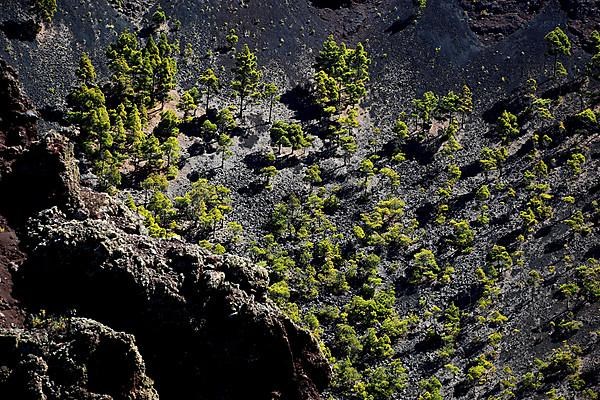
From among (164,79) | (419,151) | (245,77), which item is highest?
(245,77)

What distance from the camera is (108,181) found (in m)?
139

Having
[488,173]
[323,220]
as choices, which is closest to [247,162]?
[323,220]

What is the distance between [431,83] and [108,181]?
7876 cm

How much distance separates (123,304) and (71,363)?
4517mm

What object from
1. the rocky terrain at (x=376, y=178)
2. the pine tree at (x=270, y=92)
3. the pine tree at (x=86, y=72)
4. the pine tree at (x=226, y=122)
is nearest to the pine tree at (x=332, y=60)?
the rocky terrain at (x=376, y=178)

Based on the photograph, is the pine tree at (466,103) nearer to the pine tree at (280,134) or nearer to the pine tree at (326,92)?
the pine tree at (326,92)

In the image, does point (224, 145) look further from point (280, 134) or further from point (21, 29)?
point (21, 29)

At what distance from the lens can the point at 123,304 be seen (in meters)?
35.6

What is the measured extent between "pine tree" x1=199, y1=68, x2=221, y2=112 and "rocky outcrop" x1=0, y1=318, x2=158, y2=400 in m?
141

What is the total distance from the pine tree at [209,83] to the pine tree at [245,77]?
10.4ft

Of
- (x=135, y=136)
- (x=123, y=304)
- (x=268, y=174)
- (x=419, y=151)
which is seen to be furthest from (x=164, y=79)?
(x=123, y=304)

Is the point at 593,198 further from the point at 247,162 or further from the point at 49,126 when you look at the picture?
the point at 49,126

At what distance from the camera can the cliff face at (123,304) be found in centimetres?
3266

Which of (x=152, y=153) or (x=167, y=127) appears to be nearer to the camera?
(x=152, y=153)
